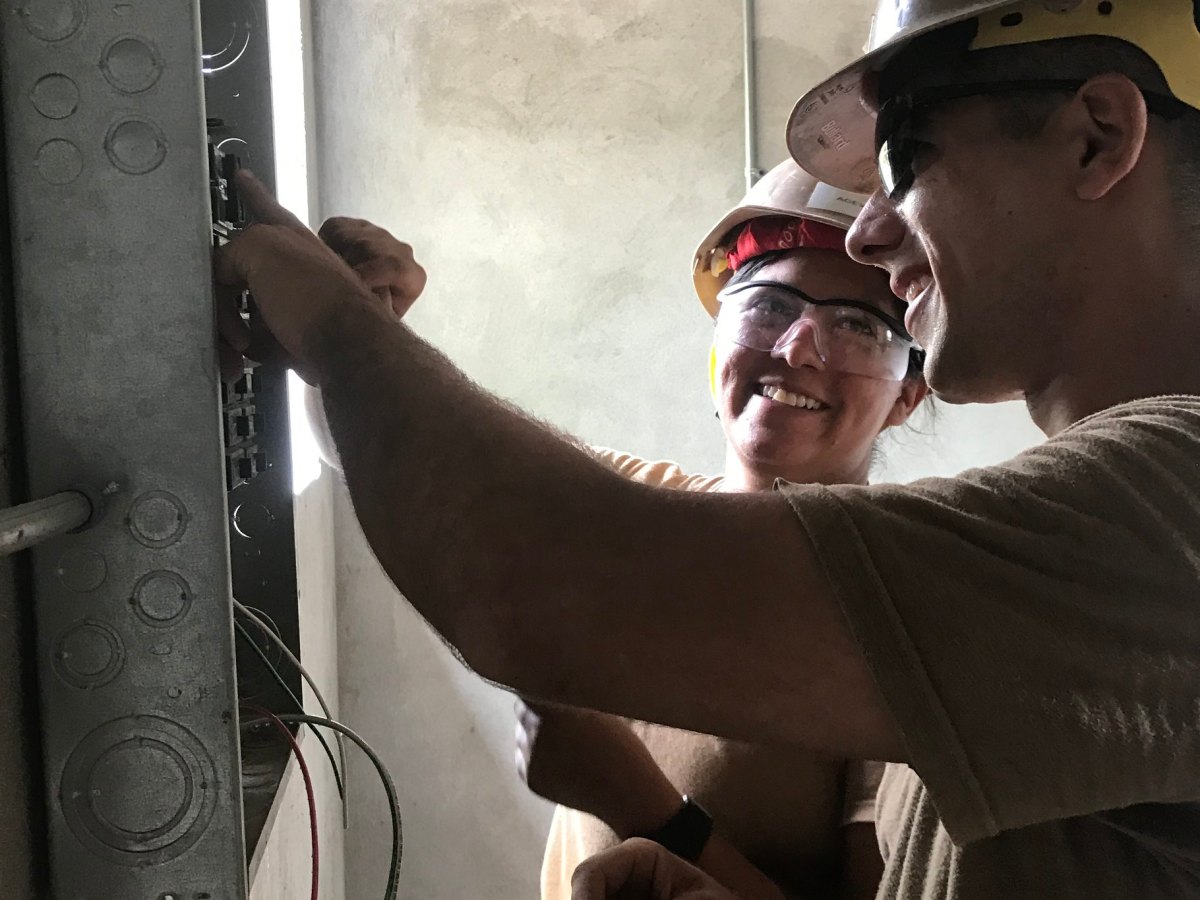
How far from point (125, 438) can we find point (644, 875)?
77cm

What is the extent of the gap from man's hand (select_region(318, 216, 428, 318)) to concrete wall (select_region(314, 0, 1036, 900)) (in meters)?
1.54

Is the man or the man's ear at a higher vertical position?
the man's ear

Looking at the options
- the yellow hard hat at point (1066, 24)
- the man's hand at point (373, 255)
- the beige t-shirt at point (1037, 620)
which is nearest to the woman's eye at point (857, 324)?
the yellow hard hat at point (1066, 24)

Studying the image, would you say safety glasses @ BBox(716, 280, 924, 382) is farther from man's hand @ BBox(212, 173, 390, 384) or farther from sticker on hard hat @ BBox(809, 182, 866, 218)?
man's hand @ BBox(212, 173, 390, 384)

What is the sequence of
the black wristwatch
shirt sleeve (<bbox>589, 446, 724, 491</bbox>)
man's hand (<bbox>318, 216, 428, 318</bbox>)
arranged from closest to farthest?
man's hand (<bbox>318, 216, 428, 318</bbox>) < the black wristwatch < shirt sleeve (<bbox>589, 446, 724, 491</bbox>)

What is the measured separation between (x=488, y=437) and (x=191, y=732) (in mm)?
296

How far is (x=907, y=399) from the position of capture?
5.30 feet

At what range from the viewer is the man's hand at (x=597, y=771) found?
1.13m

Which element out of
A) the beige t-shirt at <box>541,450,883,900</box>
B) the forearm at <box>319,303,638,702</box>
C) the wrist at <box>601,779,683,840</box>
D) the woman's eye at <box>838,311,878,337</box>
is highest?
the woman's eye at <box>838,311,878,337</box>

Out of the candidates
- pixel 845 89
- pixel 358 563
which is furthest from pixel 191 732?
pixel 358 563

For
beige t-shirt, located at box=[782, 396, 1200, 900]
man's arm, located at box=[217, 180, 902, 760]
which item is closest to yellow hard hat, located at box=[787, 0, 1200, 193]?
beige t-shirt, located at box=[782, 396, 1200, 900]

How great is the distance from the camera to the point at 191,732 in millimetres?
597

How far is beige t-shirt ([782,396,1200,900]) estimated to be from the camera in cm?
48

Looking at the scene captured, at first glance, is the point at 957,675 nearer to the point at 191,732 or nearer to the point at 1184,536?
the point at 1184,536
